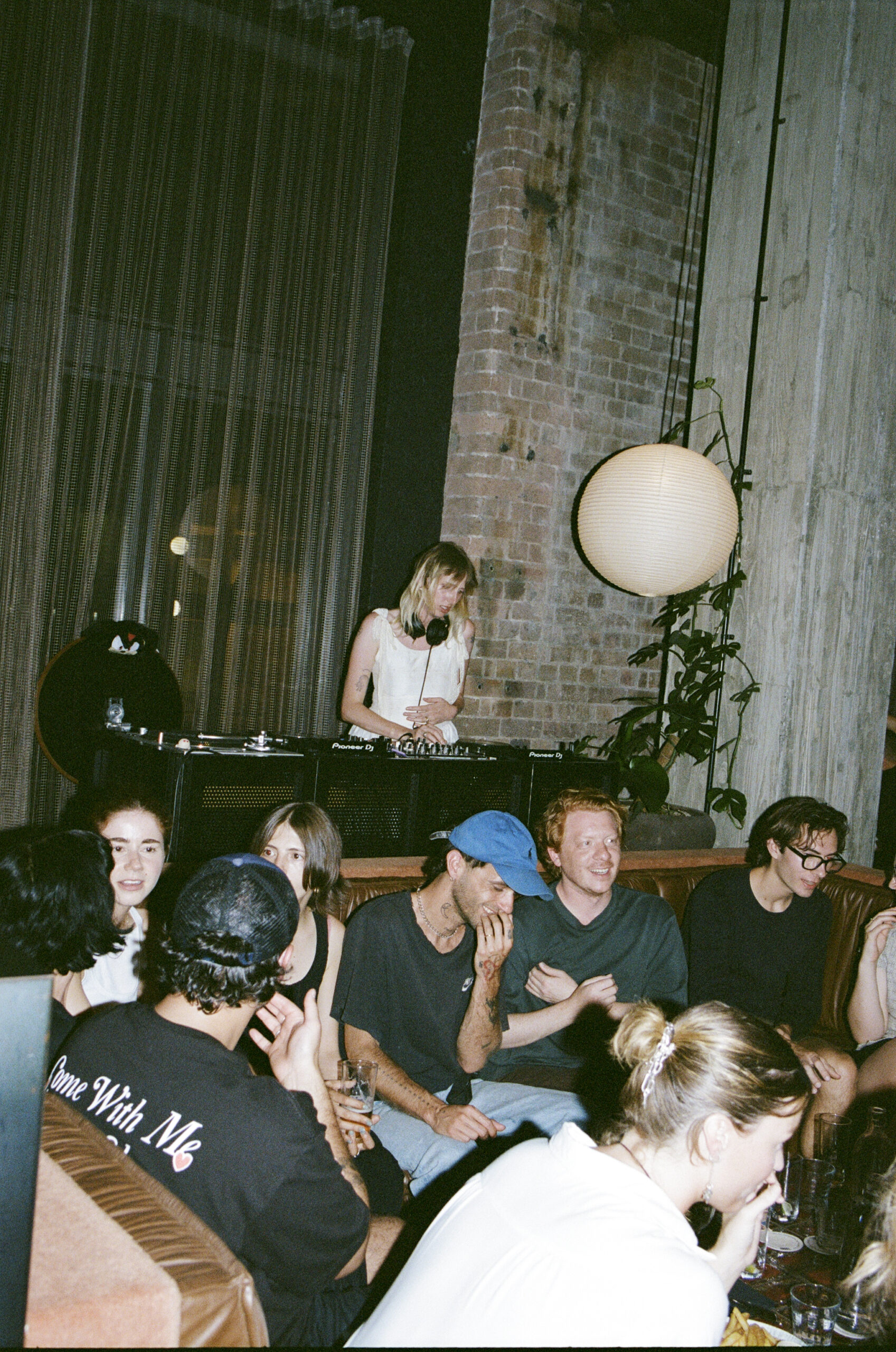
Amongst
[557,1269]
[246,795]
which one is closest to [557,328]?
[246,795]

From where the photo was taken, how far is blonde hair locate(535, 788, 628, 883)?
2875 mm

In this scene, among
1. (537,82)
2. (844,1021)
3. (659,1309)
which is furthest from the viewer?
(537,82)

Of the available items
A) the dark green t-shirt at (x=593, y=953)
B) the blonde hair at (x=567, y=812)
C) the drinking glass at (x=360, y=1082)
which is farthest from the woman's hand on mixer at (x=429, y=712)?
the drinking glass at (x=360, y=1082)

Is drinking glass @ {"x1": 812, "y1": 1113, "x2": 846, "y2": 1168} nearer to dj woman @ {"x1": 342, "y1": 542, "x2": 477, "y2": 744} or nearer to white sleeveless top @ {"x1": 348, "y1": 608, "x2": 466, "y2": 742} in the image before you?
dj woman @ {"x1": 342, "y1": 542, "x2": 477, "y2": 744}

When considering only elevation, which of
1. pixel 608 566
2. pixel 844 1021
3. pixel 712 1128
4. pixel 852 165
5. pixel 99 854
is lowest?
pixel 844 1021

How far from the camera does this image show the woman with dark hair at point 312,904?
7.88 ft

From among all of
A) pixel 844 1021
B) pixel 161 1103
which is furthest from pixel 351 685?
pixel 161 1103

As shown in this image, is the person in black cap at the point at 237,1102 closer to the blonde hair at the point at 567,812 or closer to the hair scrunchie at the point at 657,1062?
the hair scrunchie at the point at 657,1062

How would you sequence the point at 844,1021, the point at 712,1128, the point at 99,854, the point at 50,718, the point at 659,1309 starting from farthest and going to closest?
the point at 50,718, the point at 844,1021, the point at 99,854, the point at 712,1128, the point at 659,1309

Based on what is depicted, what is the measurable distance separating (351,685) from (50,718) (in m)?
1.12

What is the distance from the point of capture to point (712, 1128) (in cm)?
135

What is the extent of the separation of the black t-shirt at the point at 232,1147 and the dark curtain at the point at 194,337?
9.41 ft

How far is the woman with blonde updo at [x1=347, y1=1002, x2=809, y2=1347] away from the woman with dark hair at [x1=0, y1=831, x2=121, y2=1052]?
88 centimetres

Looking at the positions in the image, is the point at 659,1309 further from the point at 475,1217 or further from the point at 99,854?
the point at 99,854
